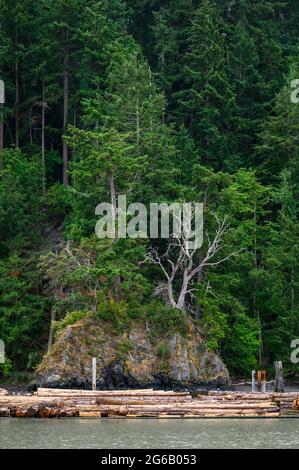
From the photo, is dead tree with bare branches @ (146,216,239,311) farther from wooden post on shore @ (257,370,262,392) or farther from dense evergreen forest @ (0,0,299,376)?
wooden post on shore @ (257,370,262,392)

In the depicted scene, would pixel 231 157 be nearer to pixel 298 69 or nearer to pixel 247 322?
pixel 298 69

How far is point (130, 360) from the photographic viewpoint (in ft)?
163

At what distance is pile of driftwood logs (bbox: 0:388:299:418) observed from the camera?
135 feet

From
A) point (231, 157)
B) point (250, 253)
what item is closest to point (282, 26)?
point (231, 157)

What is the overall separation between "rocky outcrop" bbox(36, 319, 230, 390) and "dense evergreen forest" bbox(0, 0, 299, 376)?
0.84 m

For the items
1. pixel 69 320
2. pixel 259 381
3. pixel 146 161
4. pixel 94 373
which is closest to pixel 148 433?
pixel 94 373

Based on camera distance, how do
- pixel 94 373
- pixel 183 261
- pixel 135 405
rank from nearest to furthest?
pixel 135 405 < pixel 94 373 < pixel 183 261

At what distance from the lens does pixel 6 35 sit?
6775cm

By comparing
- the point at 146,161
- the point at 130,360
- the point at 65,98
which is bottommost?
the point at 130,360

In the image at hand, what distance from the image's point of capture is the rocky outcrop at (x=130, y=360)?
159ft

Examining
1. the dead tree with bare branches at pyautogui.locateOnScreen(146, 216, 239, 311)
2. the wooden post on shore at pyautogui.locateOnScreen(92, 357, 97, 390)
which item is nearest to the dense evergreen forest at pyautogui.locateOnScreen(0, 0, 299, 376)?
the dead tree with bare branches at pyautogui.locateOnScreen(146, 216, 239, 311)

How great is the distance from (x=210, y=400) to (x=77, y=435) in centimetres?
917

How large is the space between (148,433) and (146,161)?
24110 millimetres

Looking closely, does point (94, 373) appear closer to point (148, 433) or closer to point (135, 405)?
point (135, 405)
